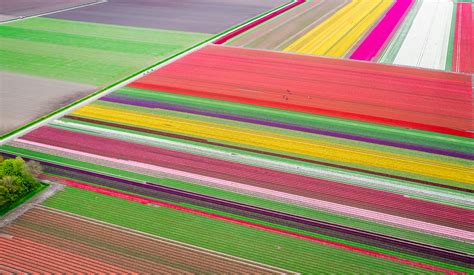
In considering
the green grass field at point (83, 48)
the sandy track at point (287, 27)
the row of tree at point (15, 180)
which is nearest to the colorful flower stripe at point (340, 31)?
the sandy track at point (287, 27)

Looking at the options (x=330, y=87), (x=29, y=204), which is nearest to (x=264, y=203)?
(x=29, y=204)

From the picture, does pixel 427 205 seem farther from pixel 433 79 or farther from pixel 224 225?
pixel 433 79

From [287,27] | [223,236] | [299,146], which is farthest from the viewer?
[287,27]

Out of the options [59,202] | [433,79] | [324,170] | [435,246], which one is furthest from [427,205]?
[433,79]

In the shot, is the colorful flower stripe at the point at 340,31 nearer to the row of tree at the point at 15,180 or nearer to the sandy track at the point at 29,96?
the sandy track at the point at 29,96

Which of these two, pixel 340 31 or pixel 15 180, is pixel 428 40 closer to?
pixel 340 31

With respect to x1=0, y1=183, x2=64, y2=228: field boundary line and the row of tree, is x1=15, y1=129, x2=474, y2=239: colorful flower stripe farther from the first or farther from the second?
the row of tree

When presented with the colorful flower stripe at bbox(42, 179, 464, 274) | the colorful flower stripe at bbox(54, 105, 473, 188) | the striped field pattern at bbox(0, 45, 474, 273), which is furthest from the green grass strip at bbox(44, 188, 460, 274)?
the colorful flower stripe at bbox(54, 105, 473, 188)
